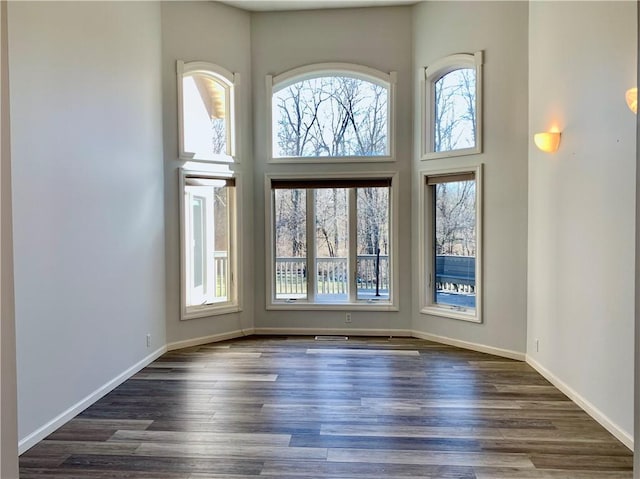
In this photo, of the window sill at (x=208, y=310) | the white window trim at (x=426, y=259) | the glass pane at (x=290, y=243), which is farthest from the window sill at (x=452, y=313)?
the window sill at (x=208, y=310)

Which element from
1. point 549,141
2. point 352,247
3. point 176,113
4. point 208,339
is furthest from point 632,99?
point 208,339

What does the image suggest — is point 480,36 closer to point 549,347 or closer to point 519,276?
point 519,276

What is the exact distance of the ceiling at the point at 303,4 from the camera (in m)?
5.32

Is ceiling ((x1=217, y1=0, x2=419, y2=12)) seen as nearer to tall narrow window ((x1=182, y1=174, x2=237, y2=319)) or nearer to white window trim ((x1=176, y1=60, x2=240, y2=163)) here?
white window trim ((x1=176, y1=60, x2=240, y2=163))

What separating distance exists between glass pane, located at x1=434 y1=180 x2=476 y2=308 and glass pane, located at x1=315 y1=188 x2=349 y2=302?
1153 millimetres

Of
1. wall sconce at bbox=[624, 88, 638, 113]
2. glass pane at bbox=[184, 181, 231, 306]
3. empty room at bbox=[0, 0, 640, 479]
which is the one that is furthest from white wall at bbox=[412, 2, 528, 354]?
glass pane at bbox=[184, 181, 231, 306]

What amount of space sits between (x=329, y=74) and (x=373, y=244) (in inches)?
88.5

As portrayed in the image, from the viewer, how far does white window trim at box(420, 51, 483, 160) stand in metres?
4.88

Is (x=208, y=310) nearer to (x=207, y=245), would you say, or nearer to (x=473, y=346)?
(x=207, y=245)

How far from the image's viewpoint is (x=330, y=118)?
5.73m

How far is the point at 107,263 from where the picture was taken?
3760 millimetres

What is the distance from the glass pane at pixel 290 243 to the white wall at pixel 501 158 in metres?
2.01

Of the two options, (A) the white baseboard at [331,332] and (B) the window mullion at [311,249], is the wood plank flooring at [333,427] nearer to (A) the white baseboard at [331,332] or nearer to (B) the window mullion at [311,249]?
(A) the white baseboard at [331,332]

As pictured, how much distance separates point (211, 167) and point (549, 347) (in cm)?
405
